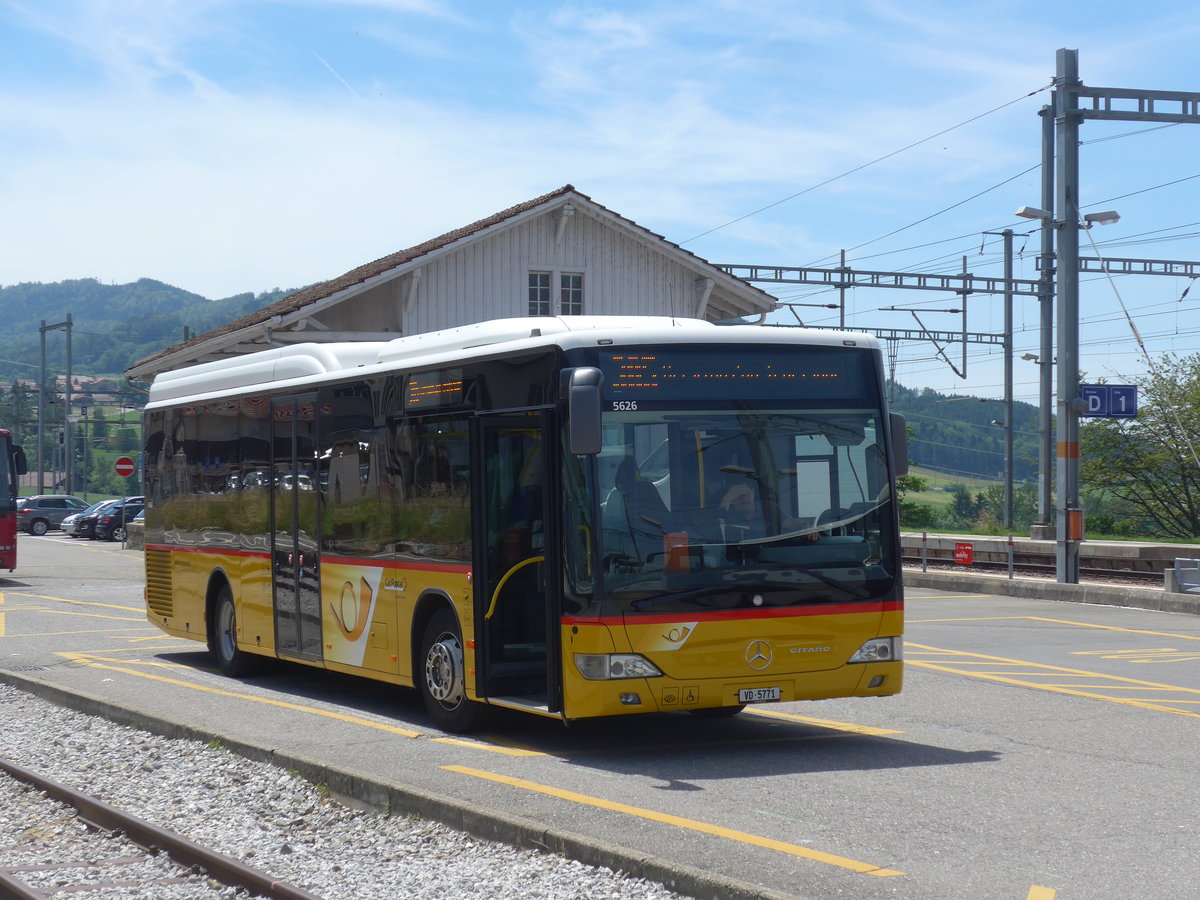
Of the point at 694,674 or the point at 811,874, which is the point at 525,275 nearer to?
the point at 694,674

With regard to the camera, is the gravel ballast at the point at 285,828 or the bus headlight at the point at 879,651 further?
the bus headlight at the point at 879,651

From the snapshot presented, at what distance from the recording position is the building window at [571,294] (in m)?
35.7

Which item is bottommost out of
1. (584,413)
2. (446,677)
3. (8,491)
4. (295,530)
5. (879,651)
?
(446,677)

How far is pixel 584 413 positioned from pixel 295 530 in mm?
4921

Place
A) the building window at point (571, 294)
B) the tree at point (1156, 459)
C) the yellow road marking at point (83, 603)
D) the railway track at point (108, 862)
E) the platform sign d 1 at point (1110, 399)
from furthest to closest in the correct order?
the tree at point (1156, 459)
the building window at point (571, 294)
the platform sign d 1 at point (1110, 399)
the yellow road marking at point (83, 603)
the railway track at point (108, 862)

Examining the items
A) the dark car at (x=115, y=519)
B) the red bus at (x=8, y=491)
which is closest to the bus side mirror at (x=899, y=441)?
the red bus at (x=8, y=491)

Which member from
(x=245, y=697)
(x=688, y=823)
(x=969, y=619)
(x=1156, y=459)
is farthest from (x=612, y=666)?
(x=1156, y=459)

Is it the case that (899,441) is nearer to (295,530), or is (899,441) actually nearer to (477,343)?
(477,343)

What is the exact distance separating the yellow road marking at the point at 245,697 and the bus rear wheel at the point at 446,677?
25 cm

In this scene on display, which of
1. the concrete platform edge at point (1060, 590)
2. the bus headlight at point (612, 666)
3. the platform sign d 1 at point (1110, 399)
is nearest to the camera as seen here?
the bus headlight at point (612, 666)

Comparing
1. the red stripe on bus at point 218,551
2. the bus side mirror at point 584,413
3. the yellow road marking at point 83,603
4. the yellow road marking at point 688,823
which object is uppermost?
the bus side mirror at point 584,413

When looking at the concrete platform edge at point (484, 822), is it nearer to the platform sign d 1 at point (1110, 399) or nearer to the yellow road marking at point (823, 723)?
the yellow road marking at point (823, 723)

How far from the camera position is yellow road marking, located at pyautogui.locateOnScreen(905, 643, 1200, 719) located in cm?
1252

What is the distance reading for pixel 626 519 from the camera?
30.6ft
